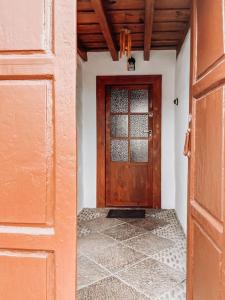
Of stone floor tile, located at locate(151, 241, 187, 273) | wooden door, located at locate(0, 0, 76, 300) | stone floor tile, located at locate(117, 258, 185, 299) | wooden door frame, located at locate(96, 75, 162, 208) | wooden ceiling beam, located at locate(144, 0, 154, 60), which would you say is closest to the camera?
wooden door, located at locate(0, 0, 76, 300)

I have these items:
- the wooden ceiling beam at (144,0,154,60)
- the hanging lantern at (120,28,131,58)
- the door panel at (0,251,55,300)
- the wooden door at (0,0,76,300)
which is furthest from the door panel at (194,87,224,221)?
the hanging lantern at (120,28,131,58)

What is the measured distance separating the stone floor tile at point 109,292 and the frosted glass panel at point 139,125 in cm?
258

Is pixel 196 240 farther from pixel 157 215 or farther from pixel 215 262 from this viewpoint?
pixel 157 215

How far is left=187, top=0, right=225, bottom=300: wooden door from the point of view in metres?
1.11

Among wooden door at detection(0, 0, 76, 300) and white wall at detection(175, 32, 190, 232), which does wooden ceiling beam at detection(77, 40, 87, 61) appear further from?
wooden door at detection(0, 0, 76, 300)

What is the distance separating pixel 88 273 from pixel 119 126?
253 cm

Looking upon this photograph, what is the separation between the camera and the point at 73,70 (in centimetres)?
107

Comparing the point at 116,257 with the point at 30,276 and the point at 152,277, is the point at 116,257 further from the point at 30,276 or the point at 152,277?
the point at 30,276

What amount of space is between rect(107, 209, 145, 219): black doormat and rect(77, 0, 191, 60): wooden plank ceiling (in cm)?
218

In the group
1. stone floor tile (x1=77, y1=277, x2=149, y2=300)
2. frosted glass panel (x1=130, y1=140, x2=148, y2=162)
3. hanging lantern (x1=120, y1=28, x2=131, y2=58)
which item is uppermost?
hanging lantern (x1=120, y1=28, x2=131, y2=58)

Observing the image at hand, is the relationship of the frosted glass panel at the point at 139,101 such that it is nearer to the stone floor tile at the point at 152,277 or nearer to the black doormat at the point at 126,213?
the black doormat at the point at 126,213

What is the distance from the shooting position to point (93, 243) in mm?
3229

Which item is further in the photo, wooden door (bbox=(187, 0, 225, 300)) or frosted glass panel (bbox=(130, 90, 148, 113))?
frosted glass panel (bbox=(130, 90, 148, 113))

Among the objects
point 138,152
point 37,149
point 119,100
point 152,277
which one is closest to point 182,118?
point 138,152
